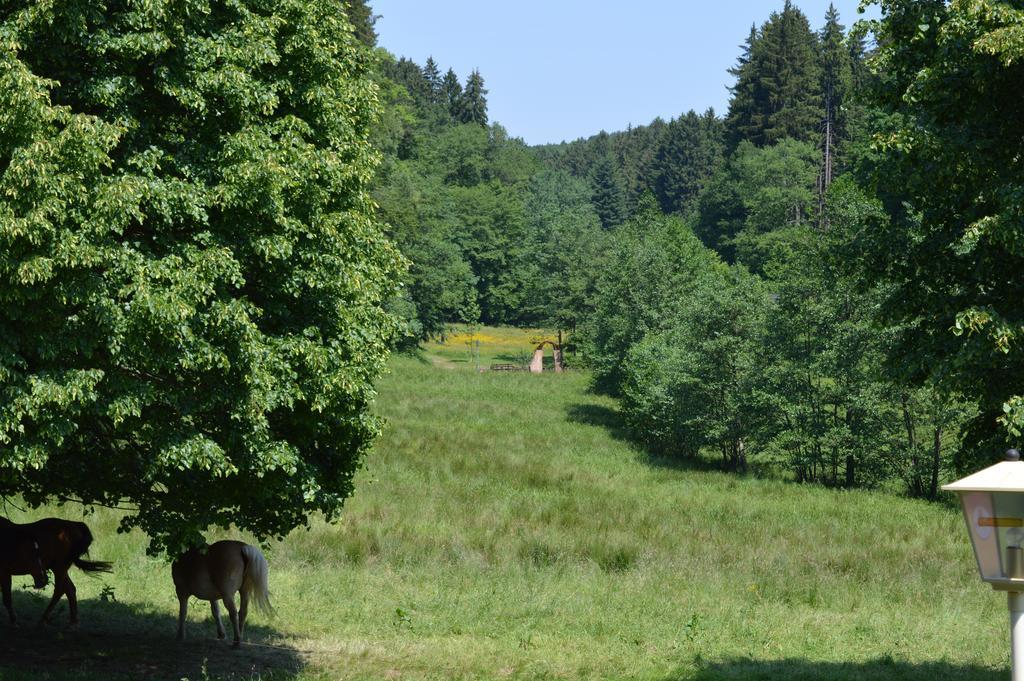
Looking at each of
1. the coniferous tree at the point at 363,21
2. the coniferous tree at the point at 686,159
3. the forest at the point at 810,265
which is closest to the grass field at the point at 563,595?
the forest at the point at 810,265

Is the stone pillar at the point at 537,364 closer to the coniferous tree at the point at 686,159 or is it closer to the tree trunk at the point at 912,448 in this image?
the tree trunk at the point at 912,448

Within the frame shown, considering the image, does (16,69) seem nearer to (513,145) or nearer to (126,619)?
(126,619)

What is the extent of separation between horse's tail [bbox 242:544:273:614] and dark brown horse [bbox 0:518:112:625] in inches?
92.3

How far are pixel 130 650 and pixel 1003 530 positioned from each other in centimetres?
1262

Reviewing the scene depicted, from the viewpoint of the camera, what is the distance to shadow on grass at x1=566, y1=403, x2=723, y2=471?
48.4 meters

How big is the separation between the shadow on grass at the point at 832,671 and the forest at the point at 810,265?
377 centimetres

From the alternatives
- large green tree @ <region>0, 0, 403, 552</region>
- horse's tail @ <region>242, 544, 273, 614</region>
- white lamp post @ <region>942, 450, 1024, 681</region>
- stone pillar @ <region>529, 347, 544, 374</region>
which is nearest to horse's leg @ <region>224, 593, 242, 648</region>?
horse's tail @ <region>242, 544, 273, 614</region>

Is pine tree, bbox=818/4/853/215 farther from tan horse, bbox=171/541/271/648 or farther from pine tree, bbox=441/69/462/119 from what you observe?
tan horse, bbox=171/541/271/648

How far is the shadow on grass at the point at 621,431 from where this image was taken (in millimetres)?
48406

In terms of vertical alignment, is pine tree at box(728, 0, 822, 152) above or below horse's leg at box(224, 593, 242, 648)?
above

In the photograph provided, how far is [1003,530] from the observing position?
6.61 metres

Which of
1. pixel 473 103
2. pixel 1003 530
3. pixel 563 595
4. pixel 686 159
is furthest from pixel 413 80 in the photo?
pixel 1003 530

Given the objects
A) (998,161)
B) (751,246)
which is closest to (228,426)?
(998,161)

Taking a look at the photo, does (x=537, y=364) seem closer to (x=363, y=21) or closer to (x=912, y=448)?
(x=363, y=21)
